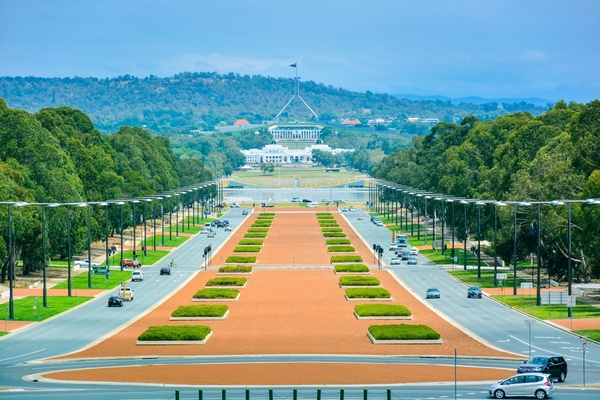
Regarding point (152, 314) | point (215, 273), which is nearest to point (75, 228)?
point (215, 273)

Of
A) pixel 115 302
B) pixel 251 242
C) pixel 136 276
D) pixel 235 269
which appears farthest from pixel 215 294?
pixel 251 242

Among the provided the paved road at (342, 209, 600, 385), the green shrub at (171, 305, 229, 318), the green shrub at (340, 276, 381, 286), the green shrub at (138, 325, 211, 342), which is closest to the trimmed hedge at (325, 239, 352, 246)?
the paved road at (342, 209, 600, 385)

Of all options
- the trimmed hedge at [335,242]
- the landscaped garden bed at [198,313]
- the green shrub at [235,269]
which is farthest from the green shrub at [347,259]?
the landscaped garden bed at [198,313]

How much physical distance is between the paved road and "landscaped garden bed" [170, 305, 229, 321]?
17.8 m

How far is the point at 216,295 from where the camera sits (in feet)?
341

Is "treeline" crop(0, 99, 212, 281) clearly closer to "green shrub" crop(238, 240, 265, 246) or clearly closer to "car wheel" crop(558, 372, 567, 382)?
"green shrub" crop(238, 240, 265, 246)

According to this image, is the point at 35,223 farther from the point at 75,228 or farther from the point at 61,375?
the point at 61,375

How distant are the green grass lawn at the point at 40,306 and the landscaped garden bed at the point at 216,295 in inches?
396

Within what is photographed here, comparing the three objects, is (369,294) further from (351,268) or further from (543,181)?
(543,181)

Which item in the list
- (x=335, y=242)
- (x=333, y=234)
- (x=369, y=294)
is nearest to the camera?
(x=369, y=294)

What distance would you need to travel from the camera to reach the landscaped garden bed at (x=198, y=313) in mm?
91000

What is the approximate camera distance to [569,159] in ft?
363

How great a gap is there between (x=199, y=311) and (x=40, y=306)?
15255mm

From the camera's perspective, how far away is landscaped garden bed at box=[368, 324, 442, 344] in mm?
78562
